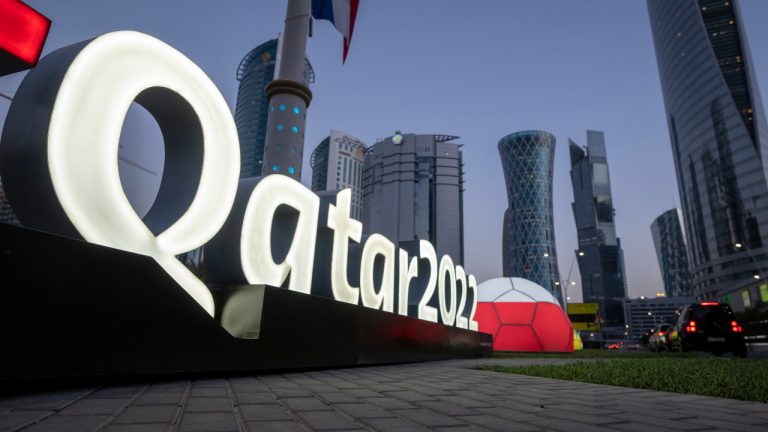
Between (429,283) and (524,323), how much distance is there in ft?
61.5

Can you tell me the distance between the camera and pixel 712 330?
15.2 m

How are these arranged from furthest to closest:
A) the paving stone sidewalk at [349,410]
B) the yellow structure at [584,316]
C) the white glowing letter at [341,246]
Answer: the yellow structure at [584,316] < the white glowing letter at [341,246] < the paving stone sidewalk at [349,410]

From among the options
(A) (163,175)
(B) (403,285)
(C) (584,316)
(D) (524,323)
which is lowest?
(D) (524,323)

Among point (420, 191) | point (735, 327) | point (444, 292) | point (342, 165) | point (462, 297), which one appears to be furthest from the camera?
point (342, 165)

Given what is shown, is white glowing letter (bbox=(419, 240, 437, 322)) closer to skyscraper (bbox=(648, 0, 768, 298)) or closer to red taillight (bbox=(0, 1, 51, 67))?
red taillight (bbox=(0, 1, 51, 67))

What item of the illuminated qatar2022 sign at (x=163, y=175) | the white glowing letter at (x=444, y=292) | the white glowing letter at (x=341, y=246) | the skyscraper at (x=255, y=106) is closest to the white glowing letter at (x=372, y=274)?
the white glowing letter at (x=341, y=246)

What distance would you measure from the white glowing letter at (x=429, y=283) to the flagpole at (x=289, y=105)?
179 inches

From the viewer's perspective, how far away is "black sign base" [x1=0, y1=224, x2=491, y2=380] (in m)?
2.81

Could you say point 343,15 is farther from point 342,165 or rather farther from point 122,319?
point 342,165

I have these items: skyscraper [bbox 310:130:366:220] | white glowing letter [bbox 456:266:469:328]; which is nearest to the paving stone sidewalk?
white glowing letter [bbox 456:266:469:328]

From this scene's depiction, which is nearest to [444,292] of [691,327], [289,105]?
[289,105]

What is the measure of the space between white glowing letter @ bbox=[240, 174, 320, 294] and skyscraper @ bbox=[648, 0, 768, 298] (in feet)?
356

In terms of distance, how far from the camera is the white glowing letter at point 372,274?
8.47 metres

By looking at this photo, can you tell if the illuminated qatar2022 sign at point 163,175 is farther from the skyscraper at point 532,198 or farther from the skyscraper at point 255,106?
the skyscraper at point 255,106
